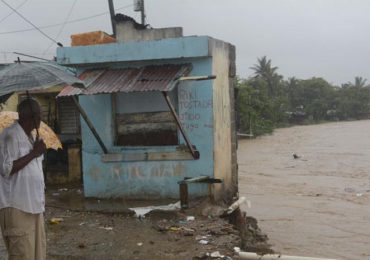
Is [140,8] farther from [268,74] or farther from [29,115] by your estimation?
[268,74]

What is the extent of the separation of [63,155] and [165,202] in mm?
4601

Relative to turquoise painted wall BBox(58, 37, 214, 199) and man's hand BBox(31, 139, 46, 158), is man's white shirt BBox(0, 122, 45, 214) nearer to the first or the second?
Answer: man's hand BBox(31, 139, 46, 158)

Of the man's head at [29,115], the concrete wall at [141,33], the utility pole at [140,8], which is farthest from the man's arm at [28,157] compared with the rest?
the utility pole at [140,8]

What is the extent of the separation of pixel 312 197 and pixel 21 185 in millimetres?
11857

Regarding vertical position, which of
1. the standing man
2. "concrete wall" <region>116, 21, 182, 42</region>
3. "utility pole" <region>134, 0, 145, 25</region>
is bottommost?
the standing man

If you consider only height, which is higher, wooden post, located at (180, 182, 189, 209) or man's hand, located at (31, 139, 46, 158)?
man's hand, located at (31, 139, 46, 158)

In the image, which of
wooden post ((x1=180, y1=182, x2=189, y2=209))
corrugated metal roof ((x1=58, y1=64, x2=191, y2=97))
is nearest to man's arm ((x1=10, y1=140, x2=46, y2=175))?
corrugated metal roof ((x1=58, y1=64, x2=191, y2=97))

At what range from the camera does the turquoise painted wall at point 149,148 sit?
7789 mm

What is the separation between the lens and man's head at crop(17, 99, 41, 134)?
3.81 metres

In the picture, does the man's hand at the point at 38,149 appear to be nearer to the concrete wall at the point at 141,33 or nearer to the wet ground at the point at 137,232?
the wet ground at the point at 137,232

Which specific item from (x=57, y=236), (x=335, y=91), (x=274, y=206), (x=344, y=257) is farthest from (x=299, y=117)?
A: (x=57, y=236)

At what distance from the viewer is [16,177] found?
3.74 metres

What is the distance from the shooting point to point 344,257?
896cm

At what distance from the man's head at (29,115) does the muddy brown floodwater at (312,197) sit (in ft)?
20.0
